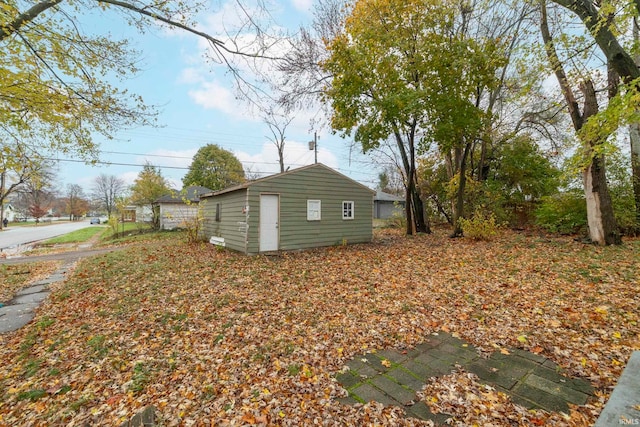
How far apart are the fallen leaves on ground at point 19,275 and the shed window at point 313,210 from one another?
7637 millimetres

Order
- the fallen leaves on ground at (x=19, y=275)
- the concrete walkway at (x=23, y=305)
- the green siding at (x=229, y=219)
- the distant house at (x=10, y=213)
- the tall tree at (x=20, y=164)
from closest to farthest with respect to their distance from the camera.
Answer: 1. the concrete walkway at (x=23, y=305)
2. the tall tree at (x=20, y=164)
3. the fallen leaves on ground at (x=19, y=275)
4. the green siding at (x=229, y=219)
5. the distant house at (x=10, y=213)

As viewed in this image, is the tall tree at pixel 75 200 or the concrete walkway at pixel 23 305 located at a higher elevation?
the tall tree at pixel 75 200

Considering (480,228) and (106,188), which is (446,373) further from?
(106,188)

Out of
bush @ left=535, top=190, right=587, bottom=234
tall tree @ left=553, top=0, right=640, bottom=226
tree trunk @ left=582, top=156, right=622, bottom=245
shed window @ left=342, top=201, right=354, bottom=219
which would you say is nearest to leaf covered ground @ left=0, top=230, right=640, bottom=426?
tree trunk @ left=582, top=156, right=622, bottom=245

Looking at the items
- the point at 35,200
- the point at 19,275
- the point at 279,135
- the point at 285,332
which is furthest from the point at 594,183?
the point at 35,200

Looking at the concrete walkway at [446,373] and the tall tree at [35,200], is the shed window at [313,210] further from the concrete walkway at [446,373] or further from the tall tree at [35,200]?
the tall tree at [35,200]

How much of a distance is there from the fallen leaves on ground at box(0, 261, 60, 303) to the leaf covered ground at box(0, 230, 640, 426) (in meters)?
0.99

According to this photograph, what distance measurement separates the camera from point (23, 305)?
5180 millimetres

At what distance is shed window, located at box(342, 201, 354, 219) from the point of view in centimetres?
1096

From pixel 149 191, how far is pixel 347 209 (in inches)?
665

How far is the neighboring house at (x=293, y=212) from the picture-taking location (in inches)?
356

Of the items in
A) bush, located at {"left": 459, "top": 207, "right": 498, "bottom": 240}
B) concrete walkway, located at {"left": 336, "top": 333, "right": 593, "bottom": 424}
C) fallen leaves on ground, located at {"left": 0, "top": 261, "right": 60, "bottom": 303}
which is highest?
bush, located at {"left": 459, "top": 207, "right": 498, "bottom": 240}

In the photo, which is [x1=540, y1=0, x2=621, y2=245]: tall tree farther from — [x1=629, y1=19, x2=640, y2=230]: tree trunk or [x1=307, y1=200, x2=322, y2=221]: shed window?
[x1=307, y1=200, x2=322, y2=221]: shed window

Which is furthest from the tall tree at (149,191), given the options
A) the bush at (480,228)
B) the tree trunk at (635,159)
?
the tree trunk at (635,159)
